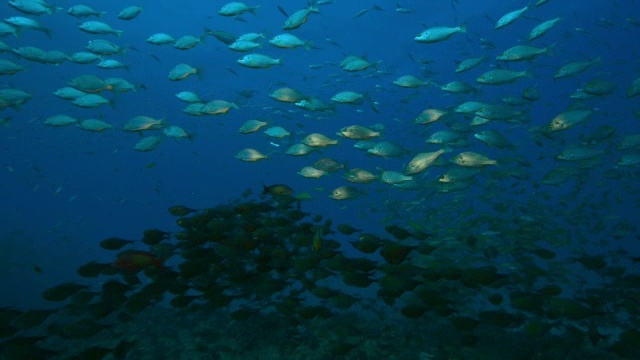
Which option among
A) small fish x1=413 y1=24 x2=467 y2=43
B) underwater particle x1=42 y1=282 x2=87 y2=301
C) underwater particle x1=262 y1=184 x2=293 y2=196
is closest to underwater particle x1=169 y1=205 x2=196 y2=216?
underwater particle x1=262 y1=184 x2=293 y2=196

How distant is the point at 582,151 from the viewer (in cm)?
781

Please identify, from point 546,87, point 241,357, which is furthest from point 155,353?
point 546,87

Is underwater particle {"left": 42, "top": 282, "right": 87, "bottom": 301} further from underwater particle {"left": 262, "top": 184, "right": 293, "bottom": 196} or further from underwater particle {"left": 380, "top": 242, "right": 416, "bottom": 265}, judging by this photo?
underwater particle {"left": 380, "top": 242, "right": 416, "bottom": 265}

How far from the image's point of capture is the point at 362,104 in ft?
75.2

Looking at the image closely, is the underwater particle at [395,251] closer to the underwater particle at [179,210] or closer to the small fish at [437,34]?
the underwater particle at [179,210]

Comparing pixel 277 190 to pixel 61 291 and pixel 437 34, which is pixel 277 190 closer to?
pixel 61 291

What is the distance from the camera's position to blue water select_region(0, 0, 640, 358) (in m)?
12.5

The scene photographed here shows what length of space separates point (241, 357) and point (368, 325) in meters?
2.69

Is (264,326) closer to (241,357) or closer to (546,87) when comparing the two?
(241,357)

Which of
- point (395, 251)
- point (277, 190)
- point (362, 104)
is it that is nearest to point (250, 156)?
point (277, 190)

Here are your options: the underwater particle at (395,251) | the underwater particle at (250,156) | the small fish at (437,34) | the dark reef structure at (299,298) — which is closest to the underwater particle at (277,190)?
the dark reef structure at (299,298)

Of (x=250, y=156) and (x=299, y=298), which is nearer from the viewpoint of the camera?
(x=299, y=298)

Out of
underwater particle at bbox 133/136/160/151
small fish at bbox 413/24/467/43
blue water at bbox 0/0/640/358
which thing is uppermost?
small fish at bbox 413/24/467/43

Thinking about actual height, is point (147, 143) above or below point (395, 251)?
above
